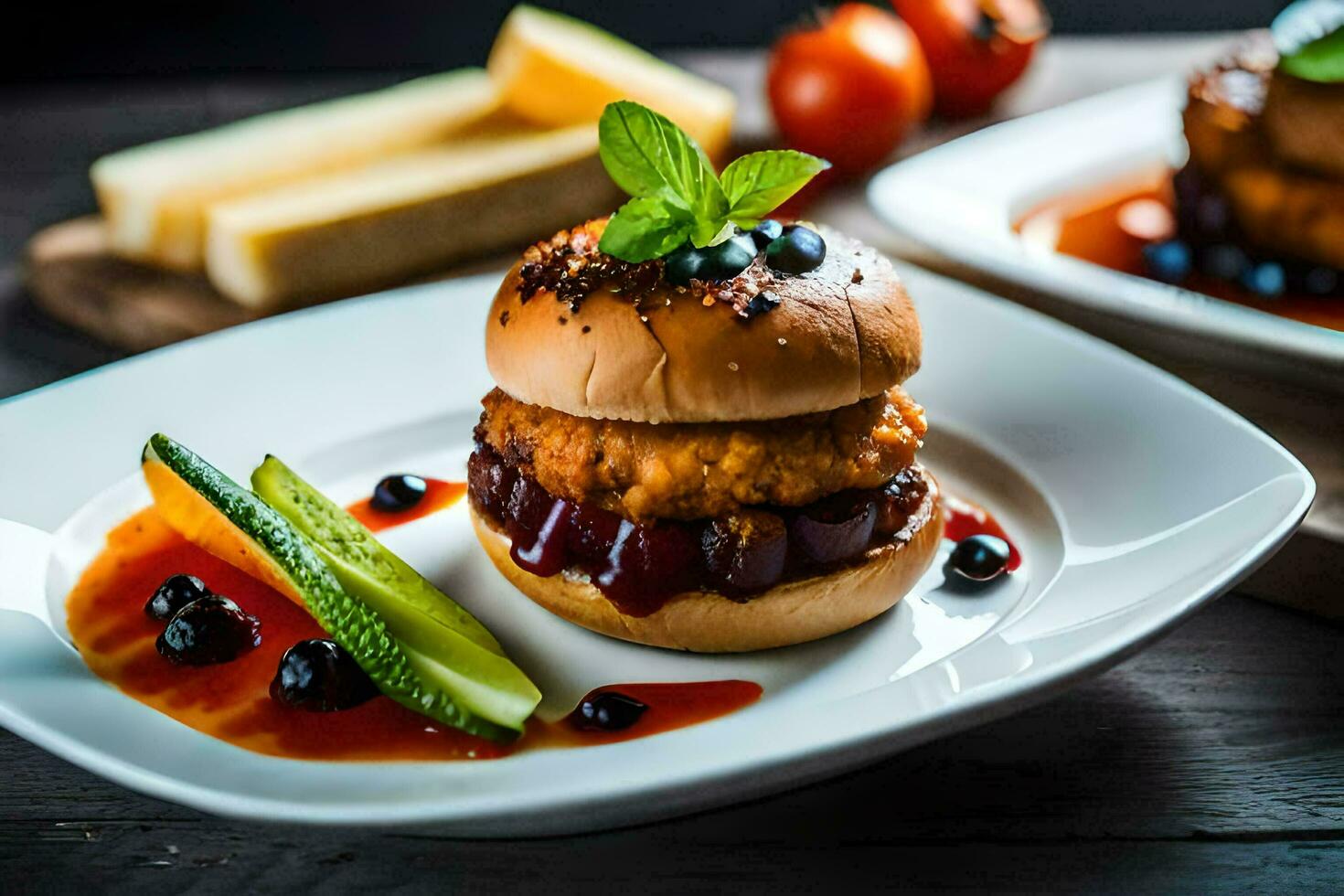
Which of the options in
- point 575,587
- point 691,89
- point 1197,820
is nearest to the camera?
point 1197,820

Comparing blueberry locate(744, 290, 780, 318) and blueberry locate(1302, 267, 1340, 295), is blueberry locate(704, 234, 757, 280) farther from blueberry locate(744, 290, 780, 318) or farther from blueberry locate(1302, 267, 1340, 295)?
blueberry locate(1302, 267, 1340, 295)

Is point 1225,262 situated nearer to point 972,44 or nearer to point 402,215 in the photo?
point 972,44

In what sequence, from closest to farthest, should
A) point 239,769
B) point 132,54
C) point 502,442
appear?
point 239,769
point 502,442
point 132,54

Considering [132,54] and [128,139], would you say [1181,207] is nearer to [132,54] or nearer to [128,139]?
[128,139]

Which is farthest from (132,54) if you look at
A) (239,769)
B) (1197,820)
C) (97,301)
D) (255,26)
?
(1197,820)

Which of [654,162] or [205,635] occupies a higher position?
[654,162]

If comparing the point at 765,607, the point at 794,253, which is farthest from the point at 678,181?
the point at 765,607

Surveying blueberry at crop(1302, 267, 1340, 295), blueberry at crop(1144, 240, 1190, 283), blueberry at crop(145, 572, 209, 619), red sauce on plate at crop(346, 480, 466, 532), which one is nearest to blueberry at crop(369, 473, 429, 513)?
red sauce on plate at crop(346, 480, 466, 532)
